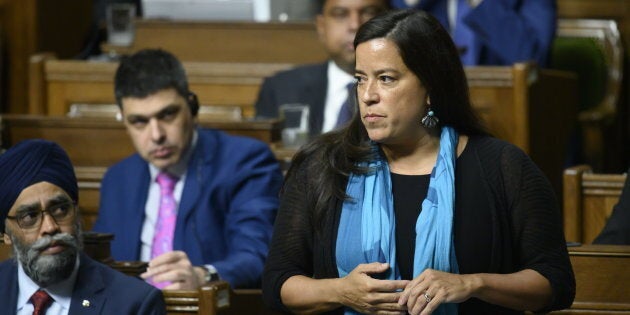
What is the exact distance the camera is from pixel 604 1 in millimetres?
6887

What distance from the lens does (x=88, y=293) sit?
9.53ft

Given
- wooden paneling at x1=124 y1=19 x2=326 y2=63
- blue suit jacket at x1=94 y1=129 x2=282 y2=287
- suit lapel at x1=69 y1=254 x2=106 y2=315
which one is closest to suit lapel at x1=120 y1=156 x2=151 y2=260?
blue suit jacket at x1=94 y1=129 x2=282 y2=287

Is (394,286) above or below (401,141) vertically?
below

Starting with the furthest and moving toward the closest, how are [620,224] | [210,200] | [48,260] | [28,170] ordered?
[210,200]
[620,224]
[28,170]
[48,260]

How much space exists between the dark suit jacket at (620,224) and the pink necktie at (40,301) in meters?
1.41

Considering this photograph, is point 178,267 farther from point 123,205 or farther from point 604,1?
point 604,1

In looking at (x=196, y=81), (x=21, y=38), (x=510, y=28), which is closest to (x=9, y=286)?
(x=196, y=81)

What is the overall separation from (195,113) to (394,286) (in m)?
1.84

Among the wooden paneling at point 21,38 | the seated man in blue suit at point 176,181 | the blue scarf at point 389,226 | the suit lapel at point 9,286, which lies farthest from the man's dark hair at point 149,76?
the wooden paneling at point 21,38

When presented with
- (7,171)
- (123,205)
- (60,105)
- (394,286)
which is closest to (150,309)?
(7,171)

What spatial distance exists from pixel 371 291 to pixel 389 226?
0.16m

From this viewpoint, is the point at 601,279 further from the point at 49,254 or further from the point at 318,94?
the point at 318,94

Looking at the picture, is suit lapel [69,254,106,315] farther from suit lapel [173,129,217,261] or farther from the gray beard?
suit lapel [173,129,217,261]

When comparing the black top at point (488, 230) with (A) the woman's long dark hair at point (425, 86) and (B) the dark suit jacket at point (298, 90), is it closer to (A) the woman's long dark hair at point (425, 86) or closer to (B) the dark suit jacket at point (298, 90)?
(A) the woman's long dark hair at point (425, 86)
